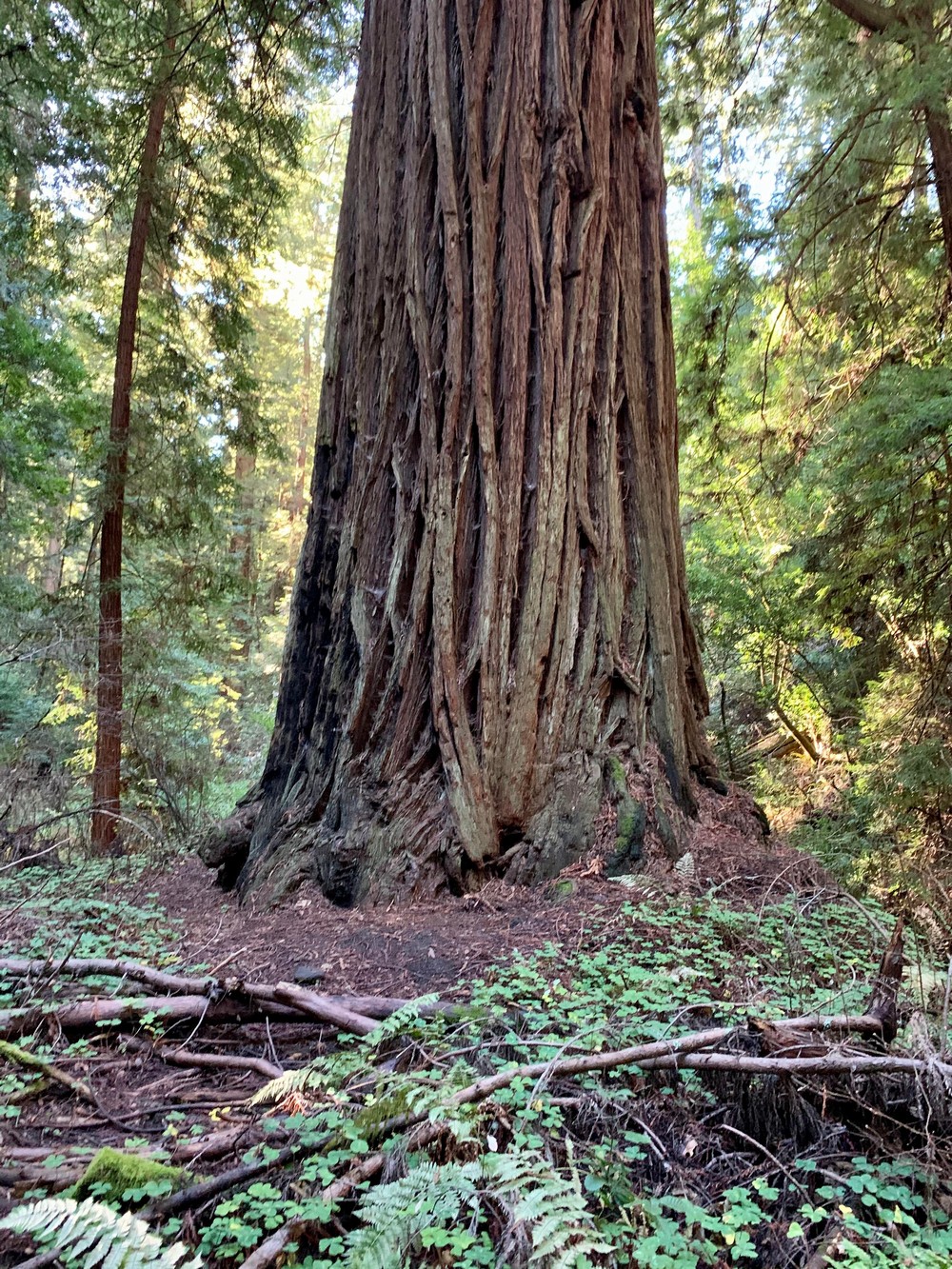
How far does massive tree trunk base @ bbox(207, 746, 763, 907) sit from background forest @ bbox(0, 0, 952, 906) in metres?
2.39

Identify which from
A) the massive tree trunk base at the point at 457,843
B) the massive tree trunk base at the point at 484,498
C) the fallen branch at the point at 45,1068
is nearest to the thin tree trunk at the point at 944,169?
the massive tree trunk base at the point at 484,498

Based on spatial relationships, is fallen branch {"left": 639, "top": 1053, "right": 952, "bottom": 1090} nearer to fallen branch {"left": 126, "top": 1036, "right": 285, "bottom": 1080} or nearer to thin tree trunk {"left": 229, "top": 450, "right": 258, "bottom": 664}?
fallen branch {"left": 126, "top": 1036, "right": 285, "bottom": 1080}

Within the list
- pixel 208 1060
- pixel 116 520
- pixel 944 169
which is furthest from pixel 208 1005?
pixel 944 169

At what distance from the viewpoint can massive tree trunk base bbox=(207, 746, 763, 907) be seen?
11.8 ft

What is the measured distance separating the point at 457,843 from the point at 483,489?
5.90 ft

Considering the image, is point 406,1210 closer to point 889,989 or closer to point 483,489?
point 889,989

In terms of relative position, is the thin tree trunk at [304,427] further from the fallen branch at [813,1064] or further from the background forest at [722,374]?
the fallen branch at [813,1064]

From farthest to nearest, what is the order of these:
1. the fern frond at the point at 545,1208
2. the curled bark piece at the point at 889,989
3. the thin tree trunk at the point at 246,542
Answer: the thin tree trunk at the point at 246,542 < the curled bark piece at the point at 889,989 < the fern frond at the point at 545,1208

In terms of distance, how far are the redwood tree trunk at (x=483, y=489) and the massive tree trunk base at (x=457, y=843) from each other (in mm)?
15

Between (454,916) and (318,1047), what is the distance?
112 cm

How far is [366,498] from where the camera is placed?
13.9 ft

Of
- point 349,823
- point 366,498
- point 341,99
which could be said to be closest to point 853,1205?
point 349,823

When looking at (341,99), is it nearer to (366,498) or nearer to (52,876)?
(366,498)

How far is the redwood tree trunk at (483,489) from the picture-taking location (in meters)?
3.79
